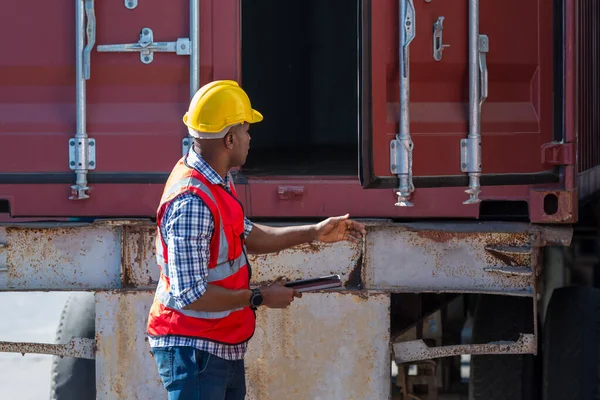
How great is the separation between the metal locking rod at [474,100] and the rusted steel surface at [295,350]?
0.62 metres

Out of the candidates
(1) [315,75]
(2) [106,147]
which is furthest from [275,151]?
(2) [106,147]

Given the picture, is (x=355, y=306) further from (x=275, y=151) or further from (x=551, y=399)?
(x=275, y=151)

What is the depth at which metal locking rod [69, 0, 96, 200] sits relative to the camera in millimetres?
4570

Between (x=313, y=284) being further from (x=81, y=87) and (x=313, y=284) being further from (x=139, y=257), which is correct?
(x=81, y=87)

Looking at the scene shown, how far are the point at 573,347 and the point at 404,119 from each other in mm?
1389

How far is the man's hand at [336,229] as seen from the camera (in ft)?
13.4

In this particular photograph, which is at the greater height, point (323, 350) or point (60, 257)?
point (60, 257)

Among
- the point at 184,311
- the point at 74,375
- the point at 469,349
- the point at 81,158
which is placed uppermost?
the point at 81,158

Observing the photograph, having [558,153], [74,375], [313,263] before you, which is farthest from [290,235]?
[74,375]

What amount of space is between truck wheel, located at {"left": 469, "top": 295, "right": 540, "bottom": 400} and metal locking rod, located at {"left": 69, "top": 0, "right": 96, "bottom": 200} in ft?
6.20

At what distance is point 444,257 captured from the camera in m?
4.57

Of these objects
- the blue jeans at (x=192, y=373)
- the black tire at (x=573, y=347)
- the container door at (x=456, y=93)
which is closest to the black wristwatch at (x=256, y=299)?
the blue jeans at (x=192, y=373)

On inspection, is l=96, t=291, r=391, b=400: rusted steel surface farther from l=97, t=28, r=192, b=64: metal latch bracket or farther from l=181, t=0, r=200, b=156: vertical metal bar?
l=97, t=28, r=192, b=64: metal latch bracket

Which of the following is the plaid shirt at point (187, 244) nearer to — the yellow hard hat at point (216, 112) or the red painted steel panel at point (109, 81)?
the yellow hard hat at point (216, 112)
